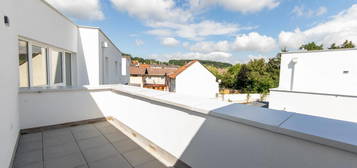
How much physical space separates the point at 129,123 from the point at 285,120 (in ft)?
9.49

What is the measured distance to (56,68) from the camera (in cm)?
430

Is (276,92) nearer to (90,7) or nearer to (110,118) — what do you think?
(110,118)

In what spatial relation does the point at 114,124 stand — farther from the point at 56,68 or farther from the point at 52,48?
the point at 52,48

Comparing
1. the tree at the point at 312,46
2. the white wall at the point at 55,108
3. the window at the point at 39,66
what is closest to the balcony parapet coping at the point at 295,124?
the white wall at the point at 55,108

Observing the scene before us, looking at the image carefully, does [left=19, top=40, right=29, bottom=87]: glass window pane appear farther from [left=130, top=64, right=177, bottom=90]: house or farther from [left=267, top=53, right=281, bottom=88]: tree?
[left=267, top=53, right=281, bottom=88]: tree

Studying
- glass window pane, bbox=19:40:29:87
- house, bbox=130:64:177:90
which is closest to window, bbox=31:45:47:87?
glass window pane, bbox=19:40:29:87

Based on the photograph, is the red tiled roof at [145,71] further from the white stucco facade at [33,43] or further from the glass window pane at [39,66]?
the glass window pane at [39,66]

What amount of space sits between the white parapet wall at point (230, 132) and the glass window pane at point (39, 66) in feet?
1.97

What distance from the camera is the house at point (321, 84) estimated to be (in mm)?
7566

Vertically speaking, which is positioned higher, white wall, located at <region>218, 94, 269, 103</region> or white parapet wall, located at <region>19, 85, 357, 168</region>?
white parapet wall, located at <region>19, 85, 357, 168</region>

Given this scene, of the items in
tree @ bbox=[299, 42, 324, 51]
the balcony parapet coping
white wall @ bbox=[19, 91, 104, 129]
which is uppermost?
tree @ bbox=[299, 42, 324, 51]

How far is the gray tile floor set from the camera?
89.3 inches

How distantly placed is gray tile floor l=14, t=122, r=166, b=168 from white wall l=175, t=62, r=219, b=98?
15805 millimetres

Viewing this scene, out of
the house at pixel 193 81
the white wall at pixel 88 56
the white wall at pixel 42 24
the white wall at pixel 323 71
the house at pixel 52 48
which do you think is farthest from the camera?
the house at pixel 193 81
